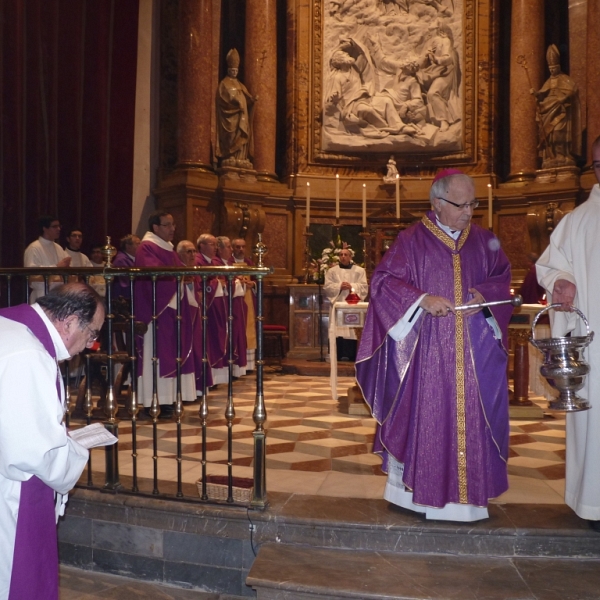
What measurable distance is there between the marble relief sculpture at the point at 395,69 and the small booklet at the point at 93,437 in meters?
8.36

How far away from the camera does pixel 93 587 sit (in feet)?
11.1

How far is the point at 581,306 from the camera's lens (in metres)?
3.36

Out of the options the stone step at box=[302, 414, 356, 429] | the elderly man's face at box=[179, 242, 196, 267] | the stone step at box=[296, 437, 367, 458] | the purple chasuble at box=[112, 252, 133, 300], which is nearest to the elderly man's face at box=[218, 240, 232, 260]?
the elderly man's face at box=[179, 242, 196, 267]

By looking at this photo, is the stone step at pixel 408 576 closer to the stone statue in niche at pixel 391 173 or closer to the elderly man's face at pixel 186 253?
the elderly man's face at pixel 186 253

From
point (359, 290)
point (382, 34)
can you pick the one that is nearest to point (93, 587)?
point (359, 290)

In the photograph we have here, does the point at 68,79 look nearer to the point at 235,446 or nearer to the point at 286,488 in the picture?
the point at 235,446

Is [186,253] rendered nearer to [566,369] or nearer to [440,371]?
[440,371]

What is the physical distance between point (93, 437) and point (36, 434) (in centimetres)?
42

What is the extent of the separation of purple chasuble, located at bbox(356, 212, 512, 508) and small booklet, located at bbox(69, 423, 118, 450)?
145 cm

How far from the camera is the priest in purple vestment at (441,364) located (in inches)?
132

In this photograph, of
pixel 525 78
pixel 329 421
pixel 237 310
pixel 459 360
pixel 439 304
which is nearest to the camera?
pixel 439 304

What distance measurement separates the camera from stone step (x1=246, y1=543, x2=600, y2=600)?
9.27 ft

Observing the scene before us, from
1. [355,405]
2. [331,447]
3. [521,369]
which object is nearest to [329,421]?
[355,405]

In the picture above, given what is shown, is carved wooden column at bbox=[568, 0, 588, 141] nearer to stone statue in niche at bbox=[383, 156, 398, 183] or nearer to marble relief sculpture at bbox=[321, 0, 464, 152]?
marble relief sculpture at bbox=[321, 0, 464, 152]
